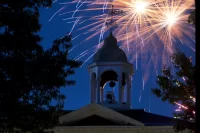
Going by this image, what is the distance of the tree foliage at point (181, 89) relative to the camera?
52.7 ft

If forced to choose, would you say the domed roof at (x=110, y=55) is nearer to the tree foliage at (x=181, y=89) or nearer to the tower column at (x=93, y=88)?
the tower column at (x=93, y=88)

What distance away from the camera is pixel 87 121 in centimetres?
2444

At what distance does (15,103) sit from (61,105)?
1.72m

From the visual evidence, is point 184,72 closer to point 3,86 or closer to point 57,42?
point 57,42

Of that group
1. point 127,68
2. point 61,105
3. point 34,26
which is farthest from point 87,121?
point 34,26

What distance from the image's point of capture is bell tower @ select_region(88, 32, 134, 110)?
94.2 ft

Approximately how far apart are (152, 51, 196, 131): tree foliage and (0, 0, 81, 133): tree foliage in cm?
325

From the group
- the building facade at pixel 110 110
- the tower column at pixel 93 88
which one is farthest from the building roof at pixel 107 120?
the tower column at pixel 93 88

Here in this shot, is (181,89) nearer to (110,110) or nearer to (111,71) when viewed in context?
(110,110)

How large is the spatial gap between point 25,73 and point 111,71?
14778 mm

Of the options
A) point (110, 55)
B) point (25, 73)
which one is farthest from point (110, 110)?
point (25, 73)

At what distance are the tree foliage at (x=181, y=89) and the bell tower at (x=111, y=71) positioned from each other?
1158cm

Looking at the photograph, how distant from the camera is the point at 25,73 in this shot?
51.6 ft

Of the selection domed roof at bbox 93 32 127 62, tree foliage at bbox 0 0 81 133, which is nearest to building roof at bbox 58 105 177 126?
domed roof at bbox 93 32 127 62
